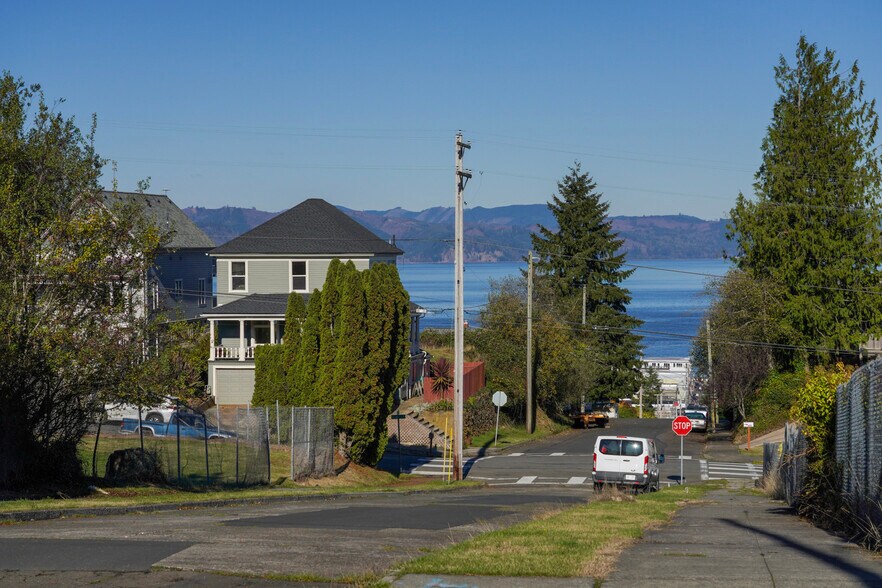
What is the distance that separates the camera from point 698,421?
63906 millimetres

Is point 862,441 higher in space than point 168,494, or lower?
higher

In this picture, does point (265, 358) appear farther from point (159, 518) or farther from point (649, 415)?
point (649, 415)

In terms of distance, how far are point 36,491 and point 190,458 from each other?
5804mm

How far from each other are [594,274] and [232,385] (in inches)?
1504

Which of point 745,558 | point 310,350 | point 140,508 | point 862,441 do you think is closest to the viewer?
point 745,558

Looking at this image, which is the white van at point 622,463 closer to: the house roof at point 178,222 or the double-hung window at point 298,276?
the double-hung window at point 298,276

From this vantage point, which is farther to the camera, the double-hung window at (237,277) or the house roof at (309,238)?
the double-hung window at (237,277)

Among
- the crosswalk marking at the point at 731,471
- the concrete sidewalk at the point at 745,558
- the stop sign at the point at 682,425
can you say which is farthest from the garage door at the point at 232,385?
the concrete sidewalk at the point at 745,558

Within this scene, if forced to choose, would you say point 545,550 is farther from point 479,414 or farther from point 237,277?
point 237,277

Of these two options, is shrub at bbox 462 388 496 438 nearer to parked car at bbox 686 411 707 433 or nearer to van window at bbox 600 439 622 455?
parked car at bbox 686 411 707 433

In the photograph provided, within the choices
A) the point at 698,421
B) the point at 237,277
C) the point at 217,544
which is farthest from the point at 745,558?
the point at 698,421

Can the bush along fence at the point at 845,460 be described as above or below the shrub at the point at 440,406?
above

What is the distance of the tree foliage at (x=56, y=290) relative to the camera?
18.8 meters

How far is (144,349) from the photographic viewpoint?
20484 millimetres
